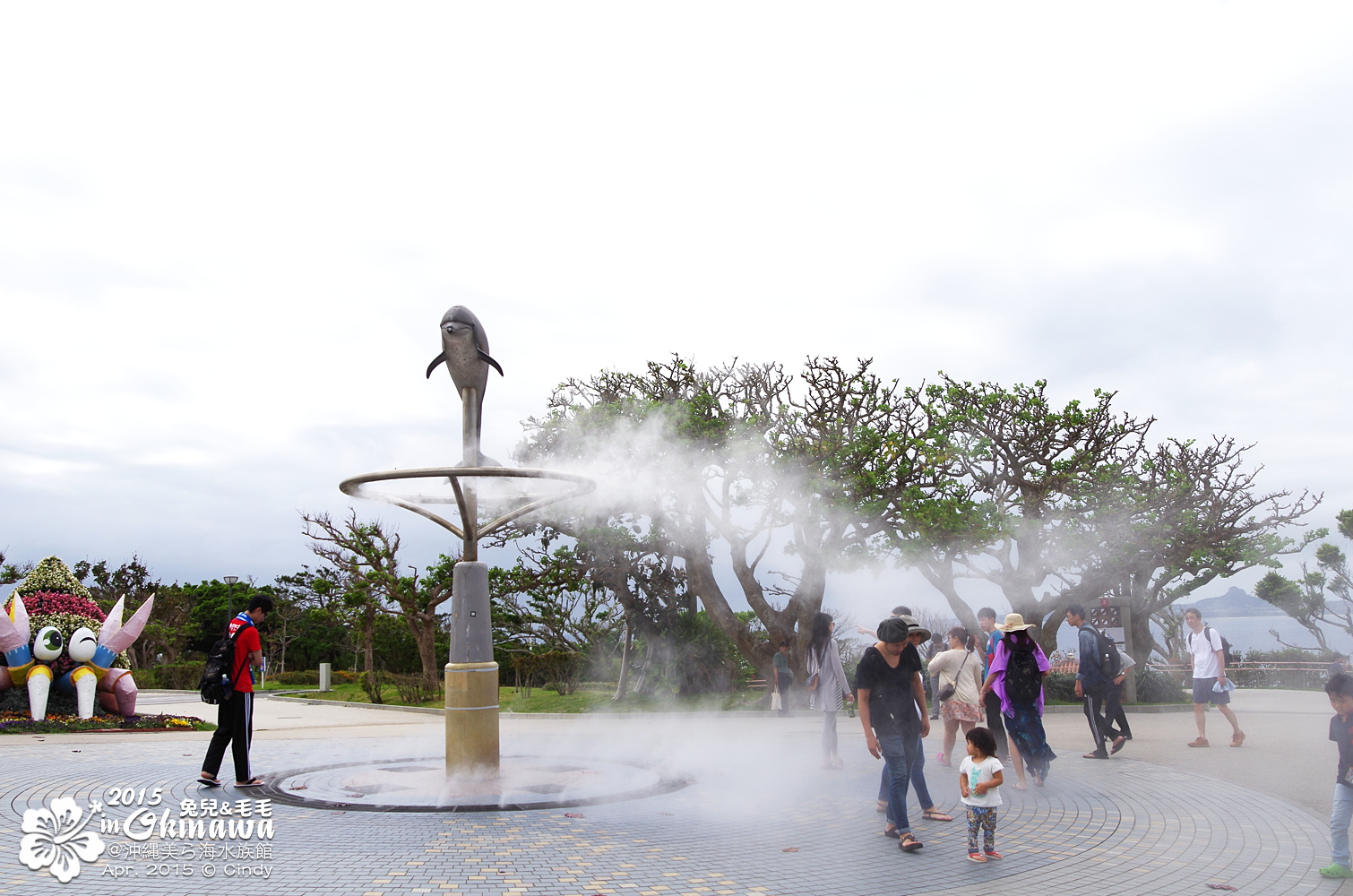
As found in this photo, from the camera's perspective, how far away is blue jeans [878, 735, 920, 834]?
18.9 feet

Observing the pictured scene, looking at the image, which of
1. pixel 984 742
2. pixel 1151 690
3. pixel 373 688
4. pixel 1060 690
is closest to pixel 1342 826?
pixel 984 742

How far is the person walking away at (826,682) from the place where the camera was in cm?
916

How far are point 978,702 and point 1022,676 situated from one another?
1.00 metres

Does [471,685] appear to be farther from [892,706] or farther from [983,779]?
[983,779]

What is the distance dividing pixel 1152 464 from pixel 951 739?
55.9 ft

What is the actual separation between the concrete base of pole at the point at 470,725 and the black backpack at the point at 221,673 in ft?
6.04

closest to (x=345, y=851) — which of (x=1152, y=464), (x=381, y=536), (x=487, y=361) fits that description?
(x=487, y=361)

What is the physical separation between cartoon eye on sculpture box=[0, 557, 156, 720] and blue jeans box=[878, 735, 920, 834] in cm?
1291

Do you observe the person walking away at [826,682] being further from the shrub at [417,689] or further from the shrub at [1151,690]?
the shrub at [417,689]

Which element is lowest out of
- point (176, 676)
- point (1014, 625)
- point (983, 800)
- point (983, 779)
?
point (176, 676)

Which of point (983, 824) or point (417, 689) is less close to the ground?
point (983, 824)

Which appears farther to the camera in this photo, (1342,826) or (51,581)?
(51,581)

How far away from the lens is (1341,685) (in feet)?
16.7

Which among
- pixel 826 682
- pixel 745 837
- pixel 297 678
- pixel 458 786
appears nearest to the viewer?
pixel 745 837
